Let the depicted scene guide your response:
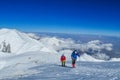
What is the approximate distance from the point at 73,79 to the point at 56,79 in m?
1.75

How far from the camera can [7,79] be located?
98.4ft

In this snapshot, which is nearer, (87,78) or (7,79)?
(87,78)

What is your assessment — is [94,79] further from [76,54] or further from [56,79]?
[76,54]

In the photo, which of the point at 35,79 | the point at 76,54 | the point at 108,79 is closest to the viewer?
the point at 108,79

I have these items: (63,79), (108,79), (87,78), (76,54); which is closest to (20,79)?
(63,79)

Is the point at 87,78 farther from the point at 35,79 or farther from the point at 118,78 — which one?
the point at 35,79

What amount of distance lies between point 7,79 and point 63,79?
6191mm

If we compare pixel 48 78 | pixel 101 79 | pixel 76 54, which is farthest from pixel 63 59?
pixel 101 79

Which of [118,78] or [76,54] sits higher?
[76,54]

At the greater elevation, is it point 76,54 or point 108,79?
point 76,54

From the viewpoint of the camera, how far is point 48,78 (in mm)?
29406

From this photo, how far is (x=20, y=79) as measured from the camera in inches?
1160

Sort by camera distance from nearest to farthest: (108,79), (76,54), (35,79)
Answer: (108,79) → (35,79) → (76,54)

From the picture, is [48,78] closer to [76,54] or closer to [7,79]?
[7,79]
